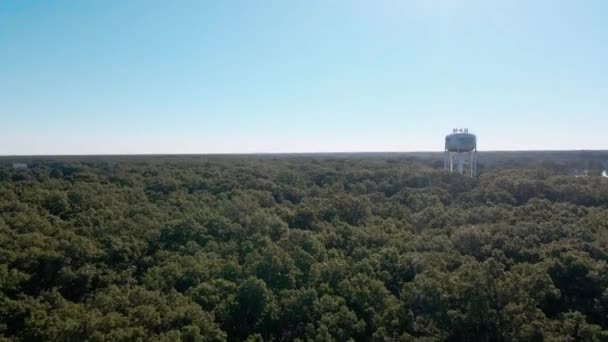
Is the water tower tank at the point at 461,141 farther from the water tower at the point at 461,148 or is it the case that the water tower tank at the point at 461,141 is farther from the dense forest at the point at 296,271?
the dense forest at the point at 296,271

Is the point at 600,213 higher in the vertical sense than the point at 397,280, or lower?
higher

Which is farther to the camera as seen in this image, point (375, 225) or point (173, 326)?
point (375, 225)

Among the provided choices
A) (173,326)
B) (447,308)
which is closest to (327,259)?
(447,308)

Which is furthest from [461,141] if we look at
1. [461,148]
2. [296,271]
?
[296,271]

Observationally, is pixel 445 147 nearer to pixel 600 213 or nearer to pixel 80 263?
pixel 600 213

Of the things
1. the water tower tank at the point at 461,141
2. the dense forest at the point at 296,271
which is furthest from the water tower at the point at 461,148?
the dense forest at the point at 296,271

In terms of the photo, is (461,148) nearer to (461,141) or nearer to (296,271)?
(461,141)

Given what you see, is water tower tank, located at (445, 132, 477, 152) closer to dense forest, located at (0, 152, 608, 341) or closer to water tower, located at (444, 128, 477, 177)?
water tower, located at (444, 128, 477, 177)
